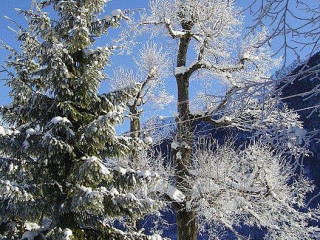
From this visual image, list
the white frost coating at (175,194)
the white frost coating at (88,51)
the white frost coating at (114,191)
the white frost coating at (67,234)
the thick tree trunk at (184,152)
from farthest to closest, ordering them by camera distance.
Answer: the thick tree trunk at (184,152) < the white frost coating at (175,194) < the white frost coating at (88,51) < the white frost coating at (114,191) < the white frost coating at (67,234)

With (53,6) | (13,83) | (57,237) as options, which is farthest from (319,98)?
(53,6)

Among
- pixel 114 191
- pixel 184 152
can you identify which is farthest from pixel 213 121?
pixel 114 191

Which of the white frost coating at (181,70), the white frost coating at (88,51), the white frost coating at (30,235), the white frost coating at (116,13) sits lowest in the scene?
the white frost coating at (30,235)

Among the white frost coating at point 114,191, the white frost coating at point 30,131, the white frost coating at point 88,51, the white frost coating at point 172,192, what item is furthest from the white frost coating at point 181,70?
the white frost coating at point 30,131

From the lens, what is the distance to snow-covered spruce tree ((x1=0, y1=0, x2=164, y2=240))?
225 inches

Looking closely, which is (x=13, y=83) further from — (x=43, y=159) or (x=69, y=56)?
(x=43, y=159)

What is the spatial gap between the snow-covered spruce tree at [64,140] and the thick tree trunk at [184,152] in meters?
1.31

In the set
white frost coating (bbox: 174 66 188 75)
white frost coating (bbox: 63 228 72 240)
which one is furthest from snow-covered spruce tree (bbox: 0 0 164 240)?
white frost coating (bbox: 174 66 188 75)

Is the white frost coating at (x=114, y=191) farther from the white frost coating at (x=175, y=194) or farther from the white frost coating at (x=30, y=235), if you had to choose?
the white frost coating at (x=175, y=194)

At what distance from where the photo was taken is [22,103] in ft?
22.0

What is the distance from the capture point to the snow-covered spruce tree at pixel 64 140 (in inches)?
225

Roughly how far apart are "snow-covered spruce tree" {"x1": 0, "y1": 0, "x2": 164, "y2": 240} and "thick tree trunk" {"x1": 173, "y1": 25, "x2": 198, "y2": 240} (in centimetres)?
131

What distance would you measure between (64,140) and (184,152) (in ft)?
8.55

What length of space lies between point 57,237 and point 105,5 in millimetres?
4124
